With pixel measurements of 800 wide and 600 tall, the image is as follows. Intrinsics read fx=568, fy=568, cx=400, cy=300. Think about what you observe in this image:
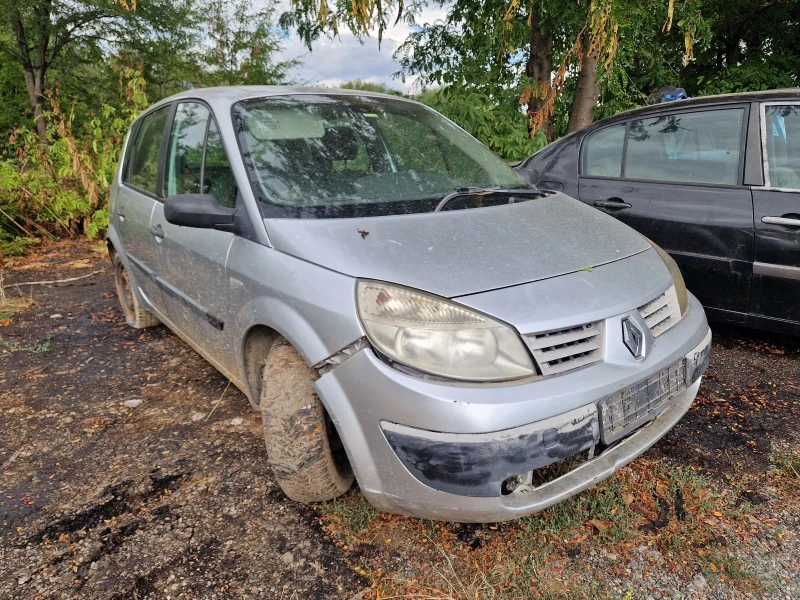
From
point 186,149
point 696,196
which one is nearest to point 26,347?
point 186,149

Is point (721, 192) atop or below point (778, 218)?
atop

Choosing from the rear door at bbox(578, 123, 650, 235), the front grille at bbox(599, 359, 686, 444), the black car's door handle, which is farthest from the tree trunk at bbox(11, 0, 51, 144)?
the front grille at bbox(599, 359, 686, 444)

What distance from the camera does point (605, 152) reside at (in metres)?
3.87

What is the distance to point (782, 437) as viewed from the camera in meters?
2.58

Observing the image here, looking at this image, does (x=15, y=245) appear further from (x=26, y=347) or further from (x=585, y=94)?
(x=585, y=94)

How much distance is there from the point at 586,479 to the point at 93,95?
16758 millimetres

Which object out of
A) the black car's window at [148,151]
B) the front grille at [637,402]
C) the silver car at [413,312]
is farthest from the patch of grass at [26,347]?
the front grille at [637,402]

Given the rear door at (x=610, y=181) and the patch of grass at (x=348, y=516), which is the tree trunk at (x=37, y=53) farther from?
the patch of grass at (x=348, y=516)

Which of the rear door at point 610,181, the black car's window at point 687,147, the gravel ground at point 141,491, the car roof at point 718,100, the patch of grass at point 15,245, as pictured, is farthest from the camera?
the patch of grass at point 15,245

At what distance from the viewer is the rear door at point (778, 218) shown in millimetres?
3025

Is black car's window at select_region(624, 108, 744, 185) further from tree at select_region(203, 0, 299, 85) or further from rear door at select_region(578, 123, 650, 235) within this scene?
tree at select_region(203, 0, 299, 85)

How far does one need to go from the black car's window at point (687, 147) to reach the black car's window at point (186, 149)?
2649 mm

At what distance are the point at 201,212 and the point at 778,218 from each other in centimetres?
294

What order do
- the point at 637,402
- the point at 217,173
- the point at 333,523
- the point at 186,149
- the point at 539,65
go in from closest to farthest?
the point at 637,402 → the point at 333,523 → the point at 217,173 → the point at 186,149 → the point at 539,65
